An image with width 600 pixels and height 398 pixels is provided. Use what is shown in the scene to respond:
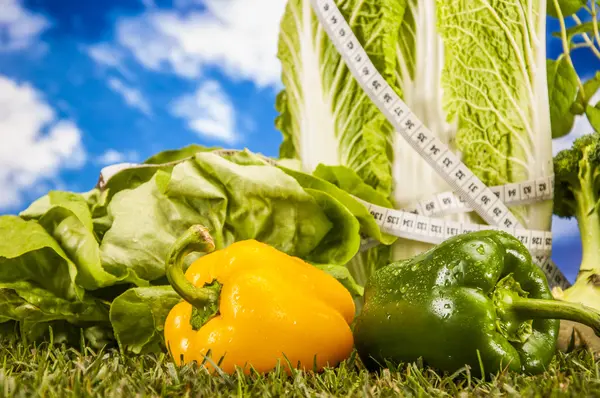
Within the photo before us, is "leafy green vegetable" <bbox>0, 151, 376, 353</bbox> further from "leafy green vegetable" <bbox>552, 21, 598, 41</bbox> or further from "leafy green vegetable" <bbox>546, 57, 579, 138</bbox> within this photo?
"leafy green vegetable" <bbox>552, 21, 598, 41</bbox>

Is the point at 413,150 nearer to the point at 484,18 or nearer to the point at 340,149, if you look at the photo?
the point at 340,149

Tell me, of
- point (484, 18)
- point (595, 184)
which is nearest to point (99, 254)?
point (484, 18)

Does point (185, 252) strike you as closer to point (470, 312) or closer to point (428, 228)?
point (470, 312)

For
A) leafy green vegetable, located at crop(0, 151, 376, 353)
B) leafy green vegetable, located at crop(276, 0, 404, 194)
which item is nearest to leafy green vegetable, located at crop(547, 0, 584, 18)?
leafy green vegetable, located at crop(276, 0, 404, 194)

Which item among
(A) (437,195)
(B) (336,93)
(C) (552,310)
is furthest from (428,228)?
(C) (552,310)

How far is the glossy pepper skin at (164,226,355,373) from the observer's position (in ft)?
5.67

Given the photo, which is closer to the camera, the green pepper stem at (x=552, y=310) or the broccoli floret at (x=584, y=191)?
the green pepper stem at (x=552, y=310)

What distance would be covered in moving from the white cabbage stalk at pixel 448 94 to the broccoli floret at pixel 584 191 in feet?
0.98

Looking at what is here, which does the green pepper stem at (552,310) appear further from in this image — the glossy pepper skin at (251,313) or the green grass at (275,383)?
the glossy pepper skin at (251,313)

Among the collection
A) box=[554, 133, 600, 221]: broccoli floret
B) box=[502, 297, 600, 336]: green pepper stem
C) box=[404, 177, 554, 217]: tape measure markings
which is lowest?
box=[502, 297, 600, 336]: green pepper stem

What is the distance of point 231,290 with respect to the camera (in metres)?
1.78

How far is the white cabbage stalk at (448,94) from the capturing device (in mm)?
2645

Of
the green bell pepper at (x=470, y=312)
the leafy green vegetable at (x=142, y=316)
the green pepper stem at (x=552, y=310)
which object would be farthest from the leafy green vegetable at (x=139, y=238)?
the green pepper stem at (x=552, y=310)

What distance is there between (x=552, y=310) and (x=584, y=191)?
1.54m
